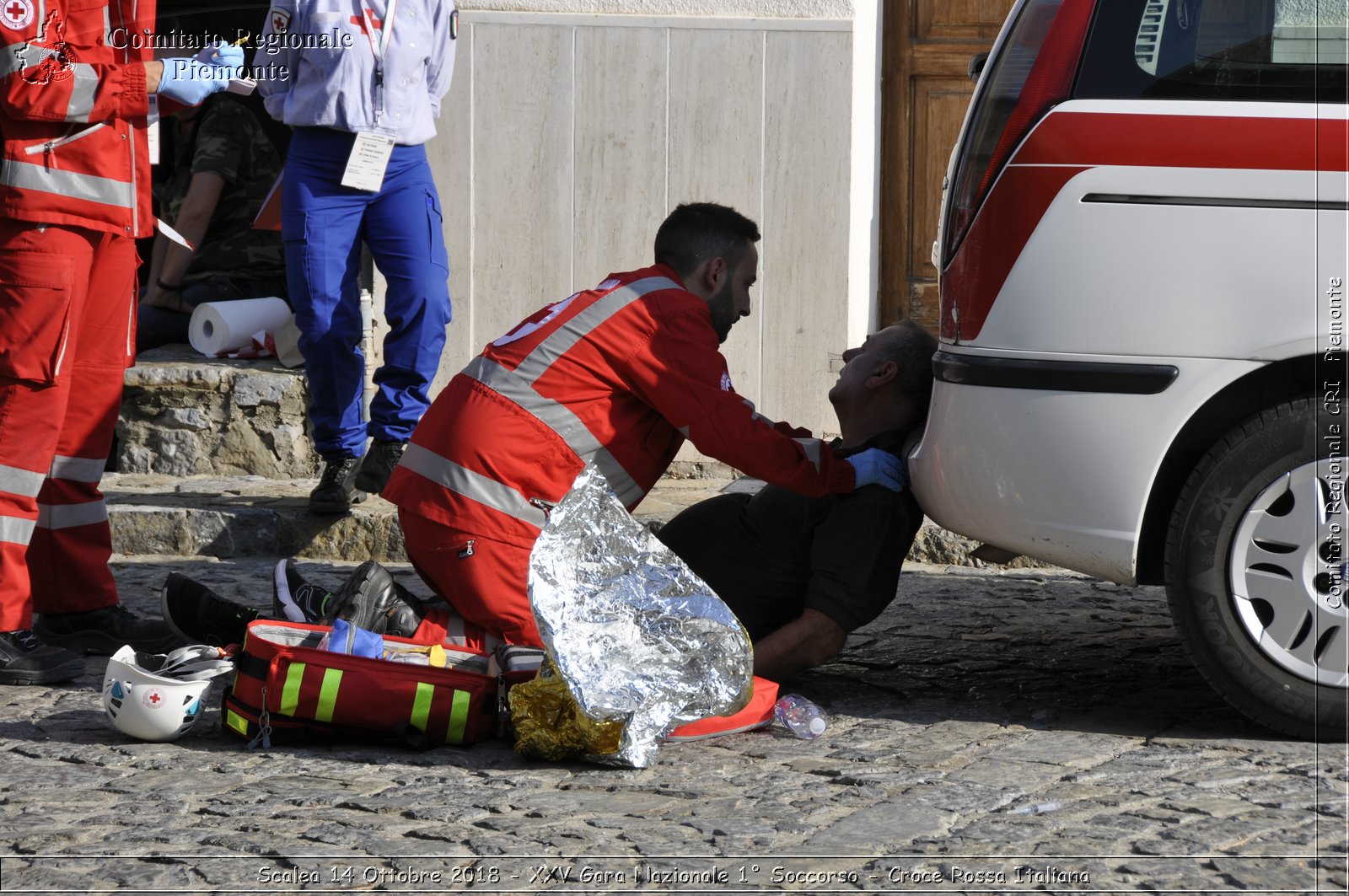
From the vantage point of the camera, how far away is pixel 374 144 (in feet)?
17.4

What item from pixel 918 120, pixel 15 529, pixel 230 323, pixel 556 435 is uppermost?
pixel 918 120

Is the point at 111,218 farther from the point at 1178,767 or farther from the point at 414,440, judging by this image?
the point at 1178,767

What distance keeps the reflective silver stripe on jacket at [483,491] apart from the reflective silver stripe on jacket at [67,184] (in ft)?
3.84

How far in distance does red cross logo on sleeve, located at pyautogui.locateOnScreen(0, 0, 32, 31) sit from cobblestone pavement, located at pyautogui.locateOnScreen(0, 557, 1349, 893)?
5.56 feet

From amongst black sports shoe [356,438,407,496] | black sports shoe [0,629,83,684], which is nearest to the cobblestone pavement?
black sports shoe [0,629,83,684]

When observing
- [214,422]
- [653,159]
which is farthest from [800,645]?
[214,422]

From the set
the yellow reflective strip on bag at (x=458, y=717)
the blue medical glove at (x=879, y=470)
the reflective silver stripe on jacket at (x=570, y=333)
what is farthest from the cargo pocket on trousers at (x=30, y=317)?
the blue medical glove at (x=879, y=470)

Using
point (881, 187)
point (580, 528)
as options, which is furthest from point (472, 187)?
point (580, 528)

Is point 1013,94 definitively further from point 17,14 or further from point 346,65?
point 346,65

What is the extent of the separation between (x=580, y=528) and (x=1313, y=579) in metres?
1.57

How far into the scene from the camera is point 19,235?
13.0ft

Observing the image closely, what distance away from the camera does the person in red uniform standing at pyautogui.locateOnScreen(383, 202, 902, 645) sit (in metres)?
3.78

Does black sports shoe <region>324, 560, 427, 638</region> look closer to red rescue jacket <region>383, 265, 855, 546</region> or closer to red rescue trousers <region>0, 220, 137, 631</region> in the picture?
red rescue jacket <region>383, 265, 855, 546</region>

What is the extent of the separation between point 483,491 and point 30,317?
128cm
